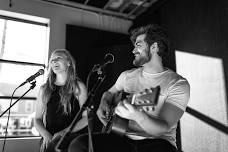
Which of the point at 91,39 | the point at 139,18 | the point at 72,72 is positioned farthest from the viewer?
the point at 139,18

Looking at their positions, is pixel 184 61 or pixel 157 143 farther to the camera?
pixel 184 61

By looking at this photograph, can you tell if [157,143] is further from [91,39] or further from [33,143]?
[91,39]

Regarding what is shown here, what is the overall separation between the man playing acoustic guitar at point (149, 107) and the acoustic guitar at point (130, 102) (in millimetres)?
28

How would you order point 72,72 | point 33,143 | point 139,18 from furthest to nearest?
point 139,18, point 33,143, point 72,72

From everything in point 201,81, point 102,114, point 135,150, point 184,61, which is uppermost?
point 184,61

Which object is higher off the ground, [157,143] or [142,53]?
[142,53]

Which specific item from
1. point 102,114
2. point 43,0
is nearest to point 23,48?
point 43,0

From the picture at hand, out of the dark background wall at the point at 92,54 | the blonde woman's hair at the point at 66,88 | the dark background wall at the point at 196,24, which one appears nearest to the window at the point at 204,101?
the dark background wall at the point at 196,24

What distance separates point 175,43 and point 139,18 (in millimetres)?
1137

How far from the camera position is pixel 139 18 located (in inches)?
178

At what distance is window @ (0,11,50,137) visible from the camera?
3502 millimetres

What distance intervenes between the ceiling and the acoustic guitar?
2606mm

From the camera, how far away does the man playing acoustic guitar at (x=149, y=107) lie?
1.37 meters

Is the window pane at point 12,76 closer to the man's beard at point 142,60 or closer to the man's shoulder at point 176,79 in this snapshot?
the man's beard at point 142,60
